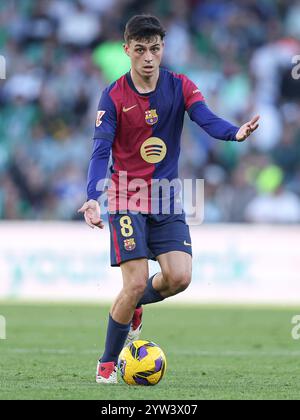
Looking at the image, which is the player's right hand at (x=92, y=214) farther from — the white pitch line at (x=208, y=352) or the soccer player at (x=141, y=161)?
the white pitch line at (x=208, y=352)

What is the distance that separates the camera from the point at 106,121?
7246 millimetres

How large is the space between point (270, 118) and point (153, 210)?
9451mm

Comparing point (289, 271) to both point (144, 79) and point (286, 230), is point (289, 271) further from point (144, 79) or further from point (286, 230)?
point (144, 79)

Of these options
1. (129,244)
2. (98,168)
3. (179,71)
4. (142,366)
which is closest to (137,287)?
(129,244)

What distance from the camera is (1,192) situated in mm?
15445

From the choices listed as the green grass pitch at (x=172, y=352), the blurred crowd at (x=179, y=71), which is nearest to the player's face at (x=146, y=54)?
the green grass pitch at (x=172, y=352)

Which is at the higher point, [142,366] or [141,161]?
[141,161]

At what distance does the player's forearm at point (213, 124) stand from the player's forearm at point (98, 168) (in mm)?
683

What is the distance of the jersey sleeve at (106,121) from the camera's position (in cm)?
720

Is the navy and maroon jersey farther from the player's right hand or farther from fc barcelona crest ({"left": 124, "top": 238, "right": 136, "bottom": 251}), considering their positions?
the player's right hand

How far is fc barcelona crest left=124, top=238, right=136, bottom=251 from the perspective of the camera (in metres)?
7.20

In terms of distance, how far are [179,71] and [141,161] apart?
9.90 meters

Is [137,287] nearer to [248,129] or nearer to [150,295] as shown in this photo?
[150,295]

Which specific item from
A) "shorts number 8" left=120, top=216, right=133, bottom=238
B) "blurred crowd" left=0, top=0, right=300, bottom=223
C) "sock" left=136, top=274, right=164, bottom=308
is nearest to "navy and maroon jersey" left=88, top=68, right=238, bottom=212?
"shorts number 8" left=120, top=216, right=133, bottom=238
